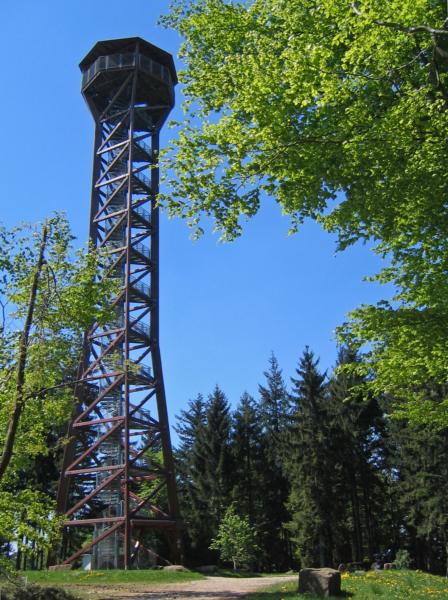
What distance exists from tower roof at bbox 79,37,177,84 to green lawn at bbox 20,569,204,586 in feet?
93.3

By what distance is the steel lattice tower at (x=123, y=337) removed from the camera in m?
26.0

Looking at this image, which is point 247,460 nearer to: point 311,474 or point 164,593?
point 311,474

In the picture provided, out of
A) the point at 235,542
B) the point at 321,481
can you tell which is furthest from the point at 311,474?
the point at 235,542

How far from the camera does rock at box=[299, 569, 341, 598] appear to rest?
10.7 m

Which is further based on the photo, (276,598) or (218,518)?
(218,518)

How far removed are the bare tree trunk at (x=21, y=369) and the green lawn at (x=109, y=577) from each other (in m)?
10.7

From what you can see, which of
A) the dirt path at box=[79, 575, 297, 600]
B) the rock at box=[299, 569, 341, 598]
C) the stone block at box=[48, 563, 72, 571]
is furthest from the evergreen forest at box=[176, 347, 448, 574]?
the rock at box=[299, 569, 341, 598]

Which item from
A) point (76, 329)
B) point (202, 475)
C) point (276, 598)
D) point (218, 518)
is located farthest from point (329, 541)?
point (76, 329)

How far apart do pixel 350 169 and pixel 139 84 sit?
2858 cm

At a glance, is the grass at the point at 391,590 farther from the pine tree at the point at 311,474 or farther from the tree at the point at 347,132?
the pine tree at the point at 311,474

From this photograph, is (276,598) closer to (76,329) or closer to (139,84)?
(76,329)

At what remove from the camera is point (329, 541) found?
108 ft

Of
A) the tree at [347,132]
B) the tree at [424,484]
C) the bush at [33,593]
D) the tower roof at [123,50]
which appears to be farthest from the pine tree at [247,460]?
the tree at [347,132]

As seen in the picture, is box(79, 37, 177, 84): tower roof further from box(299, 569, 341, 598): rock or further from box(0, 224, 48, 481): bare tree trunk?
box(299, 569, 341, 598): rock
